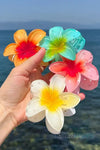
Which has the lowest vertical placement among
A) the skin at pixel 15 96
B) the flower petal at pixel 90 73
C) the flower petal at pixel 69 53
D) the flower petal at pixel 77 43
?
the skin at pixel 15 96

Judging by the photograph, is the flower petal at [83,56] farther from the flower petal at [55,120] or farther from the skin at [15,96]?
the flower petal at [55,120]

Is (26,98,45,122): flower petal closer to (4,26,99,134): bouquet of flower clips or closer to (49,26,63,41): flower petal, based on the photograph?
(4,26,99,134): bouquet of flower clips

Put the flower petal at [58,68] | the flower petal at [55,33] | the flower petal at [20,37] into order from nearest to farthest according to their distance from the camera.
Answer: the flower petal at [58,68] → the flower petal at [55,33] → the flower petal at [20,37]

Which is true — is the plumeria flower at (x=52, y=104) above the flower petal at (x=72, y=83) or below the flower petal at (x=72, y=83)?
below

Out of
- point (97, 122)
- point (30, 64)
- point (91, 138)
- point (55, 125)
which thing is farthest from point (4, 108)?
point (97, 122)

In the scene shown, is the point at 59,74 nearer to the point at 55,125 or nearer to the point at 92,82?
the point at 92,82

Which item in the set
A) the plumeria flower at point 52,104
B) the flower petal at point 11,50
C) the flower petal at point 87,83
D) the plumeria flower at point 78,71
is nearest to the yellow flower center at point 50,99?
the plumeria flower at point 52,104
